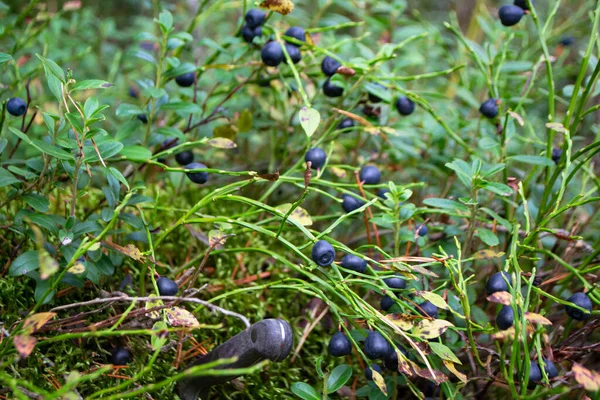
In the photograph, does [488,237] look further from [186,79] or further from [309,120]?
[186,79]

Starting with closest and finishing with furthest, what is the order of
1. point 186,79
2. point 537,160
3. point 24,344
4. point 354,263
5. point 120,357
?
point 24,344 < point 354,263 < point 120,357 < point 537,160 < point 186,79

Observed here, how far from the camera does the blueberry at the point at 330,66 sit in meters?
1.52

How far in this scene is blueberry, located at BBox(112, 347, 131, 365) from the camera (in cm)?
124

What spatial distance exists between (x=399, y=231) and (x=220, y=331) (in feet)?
1.75

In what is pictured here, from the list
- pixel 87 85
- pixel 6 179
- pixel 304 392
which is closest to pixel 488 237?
pixel 304 392

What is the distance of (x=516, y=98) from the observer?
5.55ft

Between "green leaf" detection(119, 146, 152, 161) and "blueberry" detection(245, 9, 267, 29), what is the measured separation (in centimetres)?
50

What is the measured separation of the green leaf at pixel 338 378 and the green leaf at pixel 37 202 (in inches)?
28.4

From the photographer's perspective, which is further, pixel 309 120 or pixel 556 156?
pixel 556 156

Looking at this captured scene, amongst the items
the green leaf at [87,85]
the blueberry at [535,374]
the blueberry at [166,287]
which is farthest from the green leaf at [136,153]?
the blueberry at [535,374]

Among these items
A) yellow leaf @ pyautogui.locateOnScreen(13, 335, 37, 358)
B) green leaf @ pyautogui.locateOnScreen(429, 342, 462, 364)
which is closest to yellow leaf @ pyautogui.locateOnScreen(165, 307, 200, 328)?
yellow leaf @ pyautogui.locateOnScreen(13, 335, 37, 358)

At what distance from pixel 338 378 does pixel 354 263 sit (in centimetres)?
26

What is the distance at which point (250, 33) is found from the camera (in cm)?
154

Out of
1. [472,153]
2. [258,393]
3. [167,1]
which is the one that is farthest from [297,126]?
[167,1]
